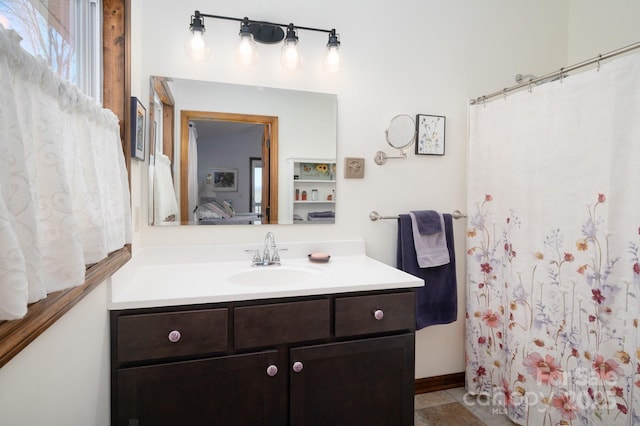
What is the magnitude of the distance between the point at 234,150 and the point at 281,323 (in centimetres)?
93

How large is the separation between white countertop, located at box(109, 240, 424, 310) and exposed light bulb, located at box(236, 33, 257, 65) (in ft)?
3.07

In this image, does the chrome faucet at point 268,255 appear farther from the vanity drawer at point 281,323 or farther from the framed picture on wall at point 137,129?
the framed picture on wall at point 137,129

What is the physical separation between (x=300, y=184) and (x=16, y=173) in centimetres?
136

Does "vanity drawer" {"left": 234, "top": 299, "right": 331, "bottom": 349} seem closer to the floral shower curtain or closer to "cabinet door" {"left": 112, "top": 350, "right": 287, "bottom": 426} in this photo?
"cabinet door" {"left": 112, "top": 350, "right": 287, "bottom": 426}

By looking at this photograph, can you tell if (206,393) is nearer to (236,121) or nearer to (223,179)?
(223,179)

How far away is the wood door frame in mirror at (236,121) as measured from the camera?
164cm

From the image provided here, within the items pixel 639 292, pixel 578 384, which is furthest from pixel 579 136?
pixel 578 384

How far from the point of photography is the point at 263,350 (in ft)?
4.06

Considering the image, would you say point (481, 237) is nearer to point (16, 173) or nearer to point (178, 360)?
point (178, 360)

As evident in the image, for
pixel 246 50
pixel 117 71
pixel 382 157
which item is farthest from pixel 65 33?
pixel 382 157

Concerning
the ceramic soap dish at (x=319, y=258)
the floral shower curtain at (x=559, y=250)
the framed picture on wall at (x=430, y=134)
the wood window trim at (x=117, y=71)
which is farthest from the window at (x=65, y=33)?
the floral shower curtain at (x=559, y=250)

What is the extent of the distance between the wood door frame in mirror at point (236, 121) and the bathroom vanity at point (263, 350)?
376 mm

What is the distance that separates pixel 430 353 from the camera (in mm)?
2049

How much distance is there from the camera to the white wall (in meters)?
1.64
